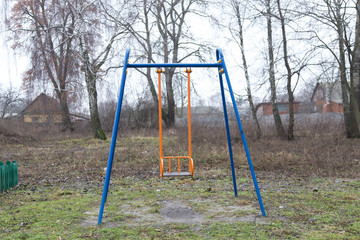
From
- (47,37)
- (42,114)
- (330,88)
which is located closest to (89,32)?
(47,37)

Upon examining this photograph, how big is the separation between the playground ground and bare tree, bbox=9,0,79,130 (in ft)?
27.4

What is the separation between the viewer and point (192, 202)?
5.59 metres

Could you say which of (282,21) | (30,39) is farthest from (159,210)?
(30,39)

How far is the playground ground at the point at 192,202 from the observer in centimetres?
406

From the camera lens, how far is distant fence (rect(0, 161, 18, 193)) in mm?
6418

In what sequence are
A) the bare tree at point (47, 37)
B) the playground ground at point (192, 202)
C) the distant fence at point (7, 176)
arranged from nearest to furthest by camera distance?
the playground ground at point (192, 202), the distant fence at point (7, 176), the bare tree at point (47, 37)

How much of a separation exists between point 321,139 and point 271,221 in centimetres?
1133

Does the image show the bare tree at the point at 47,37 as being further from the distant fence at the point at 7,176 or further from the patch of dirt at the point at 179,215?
the patch of dirt at the point at 179,215

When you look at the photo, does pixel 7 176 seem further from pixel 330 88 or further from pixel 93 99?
pixel 93 99

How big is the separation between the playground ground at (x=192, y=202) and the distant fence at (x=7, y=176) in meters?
0.18

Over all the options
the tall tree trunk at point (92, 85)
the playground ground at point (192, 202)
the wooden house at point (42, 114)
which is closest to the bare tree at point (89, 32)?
the tall tree trunk at point (92, 85)

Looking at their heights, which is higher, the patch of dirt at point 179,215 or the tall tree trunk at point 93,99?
the tall tree trunk at point 93,99

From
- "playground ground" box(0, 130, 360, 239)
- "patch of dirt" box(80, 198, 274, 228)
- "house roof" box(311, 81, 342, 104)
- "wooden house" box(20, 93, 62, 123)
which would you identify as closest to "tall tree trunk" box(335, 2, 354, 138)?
"house roof" box(311, 81, 342, 104)

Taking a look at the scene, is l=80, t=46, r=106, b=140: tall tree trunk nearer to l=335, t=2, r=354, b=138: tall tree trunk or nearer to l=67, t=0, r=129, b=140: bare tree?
l=67, t=0, r=129, b=140: bare tree
